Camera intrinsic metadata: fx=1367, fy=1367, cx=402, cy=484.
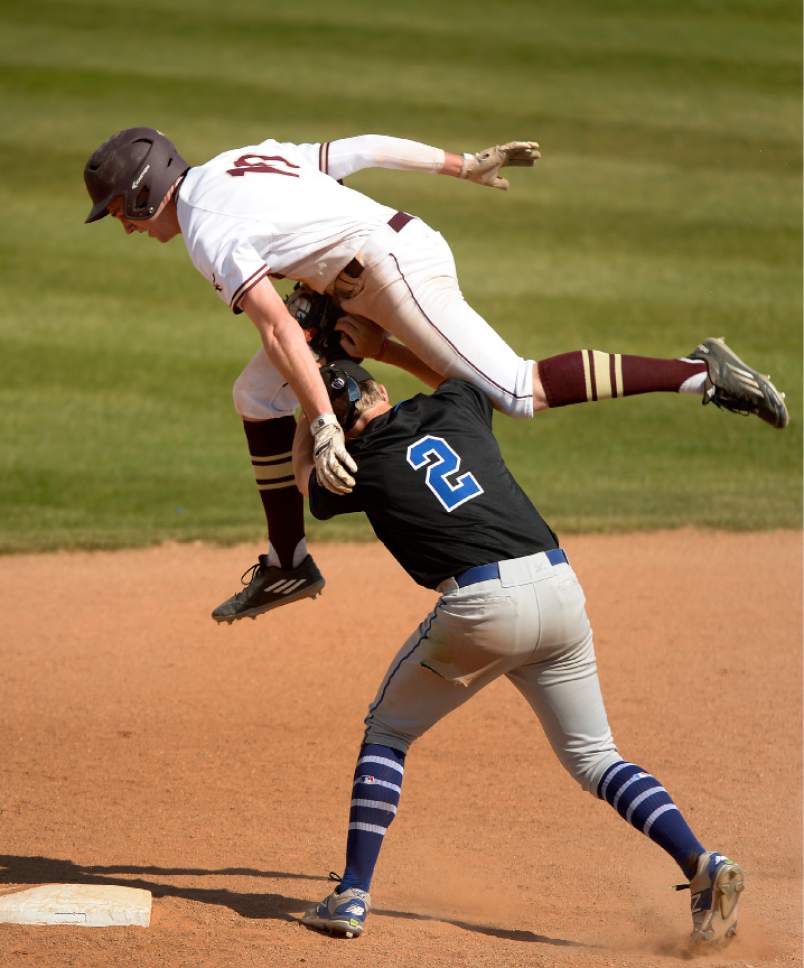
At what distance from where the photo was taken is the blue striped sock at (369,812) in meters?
4.26

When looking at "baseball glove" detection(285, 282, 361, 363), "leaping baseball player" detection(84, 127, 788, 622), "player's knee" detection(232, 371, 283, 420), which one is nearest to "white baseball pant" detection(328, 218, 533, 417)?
"leaping baseball player" detection(84, 127, 788, 622)

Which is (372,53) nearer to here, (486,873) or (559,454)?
(559,454)

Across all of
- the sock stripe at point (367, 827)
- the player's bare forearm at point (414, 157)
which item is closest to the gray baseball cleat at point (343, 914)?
the sock stripe at point (367, 827)

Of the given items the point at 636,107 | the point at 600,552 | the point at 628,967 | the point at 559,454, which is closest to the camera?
the point at 628,967

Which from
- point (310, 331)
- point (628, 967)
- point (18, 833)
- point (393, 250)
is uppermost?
point (393, 250)

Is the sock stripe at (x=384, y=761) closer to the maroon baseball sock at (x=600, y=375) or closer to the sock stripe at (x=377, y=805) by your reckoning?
the sock stripe at (x=377, y=805)

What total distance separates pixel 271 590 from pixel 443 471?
52.6 inches

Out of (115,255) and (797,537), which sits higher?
(115,255)

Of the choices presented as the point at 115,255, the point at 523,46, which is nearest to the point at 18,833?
the point at 115,255

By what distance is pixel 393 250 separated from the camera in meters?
4.48

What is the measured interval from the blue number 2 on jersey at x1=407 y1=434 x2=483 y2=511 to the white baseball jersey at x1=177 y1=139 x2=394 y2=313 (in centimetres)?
73

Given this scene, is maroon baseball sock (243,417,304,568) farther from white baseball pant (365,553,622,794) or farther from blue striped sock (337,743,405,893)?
blue striped sock (337,743,405,893)

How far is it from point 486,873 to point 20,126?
492 inches

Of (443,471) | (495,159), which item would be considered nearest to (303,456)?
(443,471)
